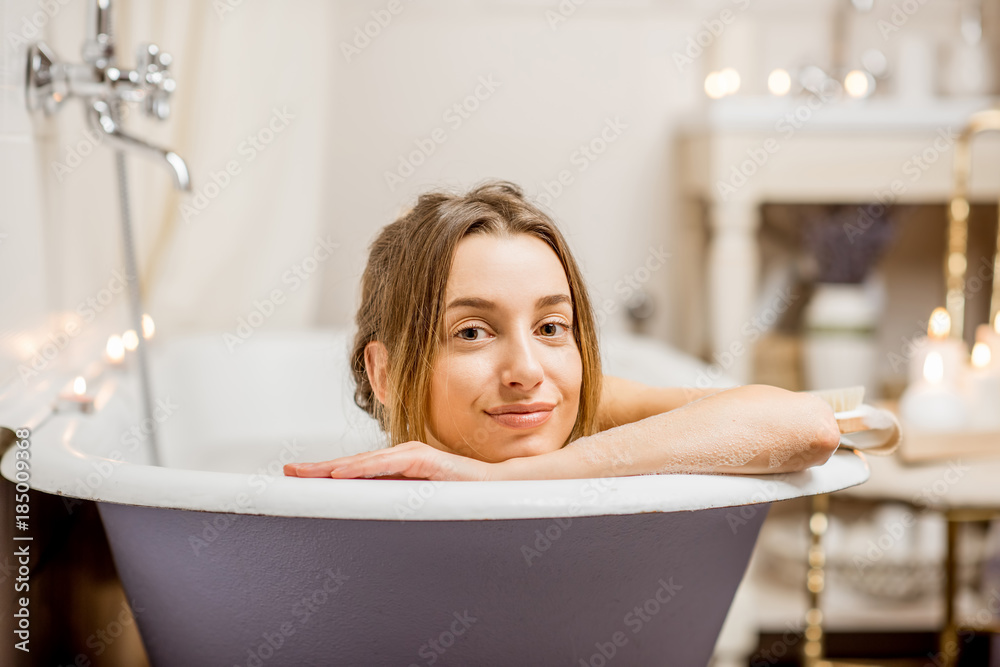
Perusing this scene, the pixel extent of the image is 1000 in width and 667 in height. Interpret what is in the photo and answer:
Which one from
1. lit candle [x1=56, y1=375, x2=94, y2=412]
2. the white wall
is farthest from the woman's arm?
the white wall

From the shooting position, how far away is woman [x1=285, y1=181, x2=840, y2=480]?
73 cm

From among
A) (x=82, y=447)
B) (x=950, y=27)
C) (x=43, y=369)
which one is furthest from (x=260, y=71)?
(x=950, y=27)

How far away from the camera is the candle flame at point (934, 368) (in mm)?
1485

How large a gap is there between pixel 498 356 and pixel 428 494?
15 cm

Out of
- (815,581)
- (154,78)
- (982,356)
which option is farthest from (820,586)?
(154,78)

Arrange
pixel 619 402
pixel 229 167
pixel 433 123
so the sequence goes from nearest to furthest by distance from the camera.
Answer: pixel 619 402, pixel 229 167, pixel 433 123

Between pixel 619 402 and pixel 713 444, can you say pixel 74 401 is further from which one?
pixel 713 444

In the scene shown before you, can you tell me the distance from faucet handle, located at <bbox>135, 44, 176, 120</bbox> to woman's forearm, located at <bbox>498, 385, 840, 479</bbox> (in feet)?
2.60

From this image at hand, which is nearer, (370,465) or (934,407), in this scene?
(370,465)

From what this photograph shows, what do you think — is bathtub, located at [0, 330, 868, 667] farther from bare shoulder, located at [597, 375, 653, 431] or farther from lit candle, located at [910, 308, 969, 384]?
lit candle, located at [910, 308, 969, 384]

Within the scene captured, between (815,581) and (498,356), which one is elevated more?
(498,356)

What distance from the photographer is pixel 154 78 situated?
1.23 metres

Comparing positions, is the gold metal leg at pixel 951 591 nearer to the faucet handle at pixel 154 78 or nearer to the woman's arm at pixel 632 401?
the woman's arm at pixel 632 401

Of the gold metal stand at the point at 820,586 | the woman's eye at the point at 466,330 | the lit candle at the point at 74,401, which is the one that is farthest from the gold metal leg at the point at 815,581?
the lit candle at the point at 74,401
